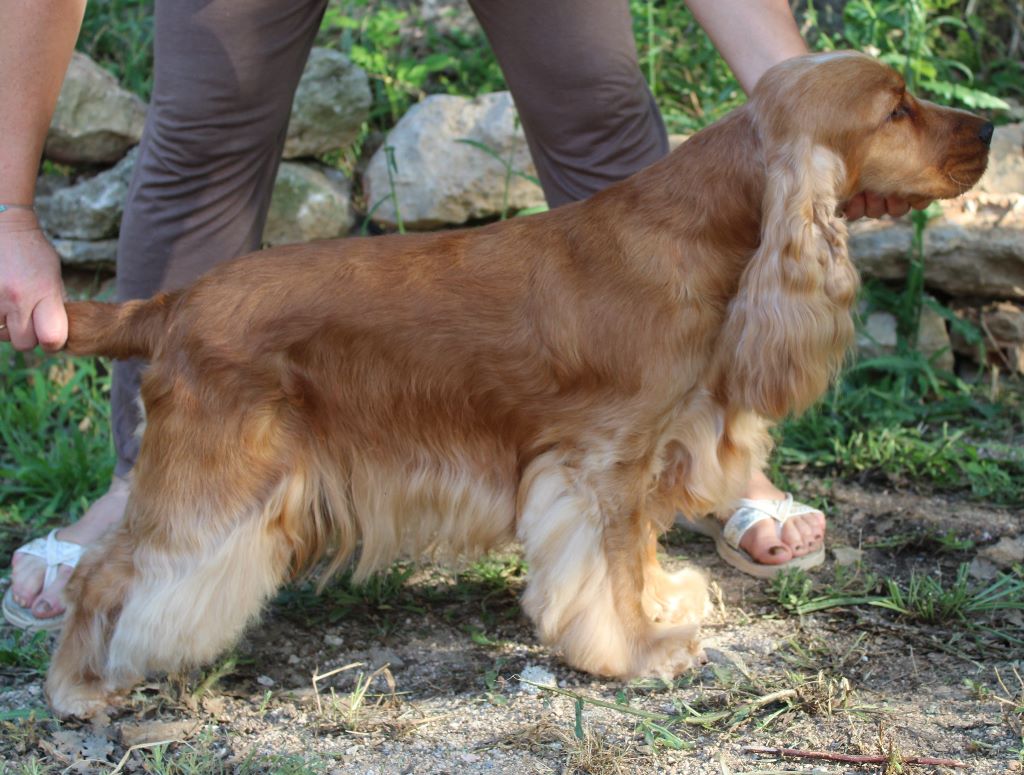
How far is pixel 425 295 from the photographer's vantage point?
9.52ft

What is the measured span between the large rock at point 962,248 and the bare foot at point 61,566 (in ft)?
10.1

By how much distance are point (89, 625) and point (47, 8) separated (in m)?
1.57

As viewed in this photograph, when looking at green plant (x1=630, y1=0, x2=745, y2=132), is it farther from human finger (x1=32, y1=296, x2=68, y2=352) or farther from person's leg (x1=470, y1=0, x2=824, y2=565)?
human finger (x1=32, y1=296, x2=68, y2=352)

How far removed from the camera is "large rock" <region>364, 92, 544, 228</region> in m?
5.13

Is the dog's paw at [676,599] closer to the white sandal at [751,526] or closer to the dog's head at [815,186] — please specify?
the white sandal at [751,526]

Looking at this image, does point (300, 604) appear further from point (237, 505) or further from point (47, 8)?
point (47, 8)

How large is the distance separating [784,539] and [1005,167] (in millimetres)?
2426

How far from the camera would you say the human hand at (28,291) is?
2812mm

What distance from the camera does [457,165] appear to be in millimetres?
5145

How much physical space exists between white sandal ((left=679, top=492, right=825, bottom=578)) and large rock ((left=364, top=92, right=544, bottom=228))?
205cm

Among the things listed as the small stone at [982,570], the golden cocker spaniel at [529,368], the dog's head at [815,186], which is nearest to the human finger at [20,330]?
the golden cocker spaniel at [529,368]

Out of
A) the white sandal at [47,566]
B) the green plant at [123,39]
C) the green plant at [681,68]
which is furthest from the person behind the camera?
the green plant at [123,39]

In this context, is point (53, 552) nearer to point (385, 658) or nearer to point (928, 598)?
point (385, 658)

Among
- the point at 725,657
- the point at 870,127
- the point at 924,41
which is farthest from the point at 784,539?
the point at 924,41
